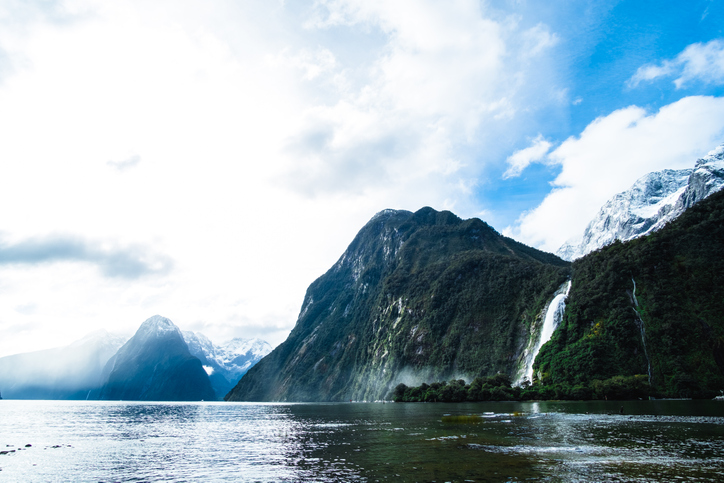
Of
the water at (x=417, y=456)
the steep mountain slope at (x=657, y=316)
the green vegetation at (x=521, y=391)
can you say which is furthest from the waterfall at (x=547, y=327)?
the water at (x=417, y=456)

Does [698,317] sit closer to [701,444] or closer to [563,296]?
[563,296]

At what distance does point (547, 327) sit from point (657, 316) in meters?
44.0

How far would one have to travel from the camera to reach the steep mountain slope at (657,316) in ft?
386

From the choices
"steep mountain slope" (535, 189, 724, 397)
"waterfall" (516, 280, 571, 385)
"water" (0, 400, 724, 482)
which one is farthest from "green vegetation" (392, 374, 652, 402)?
"water" (0, 400, 724, 482)

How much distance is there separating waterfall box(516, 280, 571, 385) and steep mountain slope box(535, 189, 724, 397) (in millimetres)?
6119

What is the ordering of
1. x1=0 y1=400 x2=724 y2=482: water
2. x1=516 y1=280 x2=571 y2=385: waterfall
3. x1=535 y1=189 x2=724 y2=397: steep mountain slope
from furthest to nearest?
x1=516 y1=280 x2=571 y2=385: waterfall < x1=535 y1=189 x2=724 y2=397: steep mountain slope < x1=0 y1=400 x2=724 y2=482: water

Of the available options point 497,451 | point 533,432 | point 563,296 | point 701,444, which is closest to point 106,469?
point 497,451

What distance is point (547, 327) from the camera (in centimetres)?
16925

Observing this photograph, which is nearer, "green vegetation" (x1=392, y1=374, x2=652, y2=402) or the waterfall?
"green vegetation" (x1=392, y1=374, x2=652, y2=402)

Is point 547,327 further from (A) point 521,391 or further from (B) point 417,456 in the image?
(B) point 417,456

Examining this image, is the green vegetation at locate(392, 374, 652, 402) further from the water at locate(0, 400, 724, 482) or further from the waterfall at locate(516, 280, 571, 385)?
the water at locate(0, 400, 724, 482)

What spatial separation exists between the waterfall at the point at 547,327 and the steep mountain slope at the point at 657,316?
20.1 feet

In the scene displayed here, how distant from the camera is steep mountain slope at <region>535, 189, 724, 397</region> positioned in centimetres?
11769

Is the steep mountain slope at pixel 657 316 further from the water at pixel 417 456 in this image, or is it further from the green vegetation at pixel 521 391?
Result: the water at pixel 417 456
